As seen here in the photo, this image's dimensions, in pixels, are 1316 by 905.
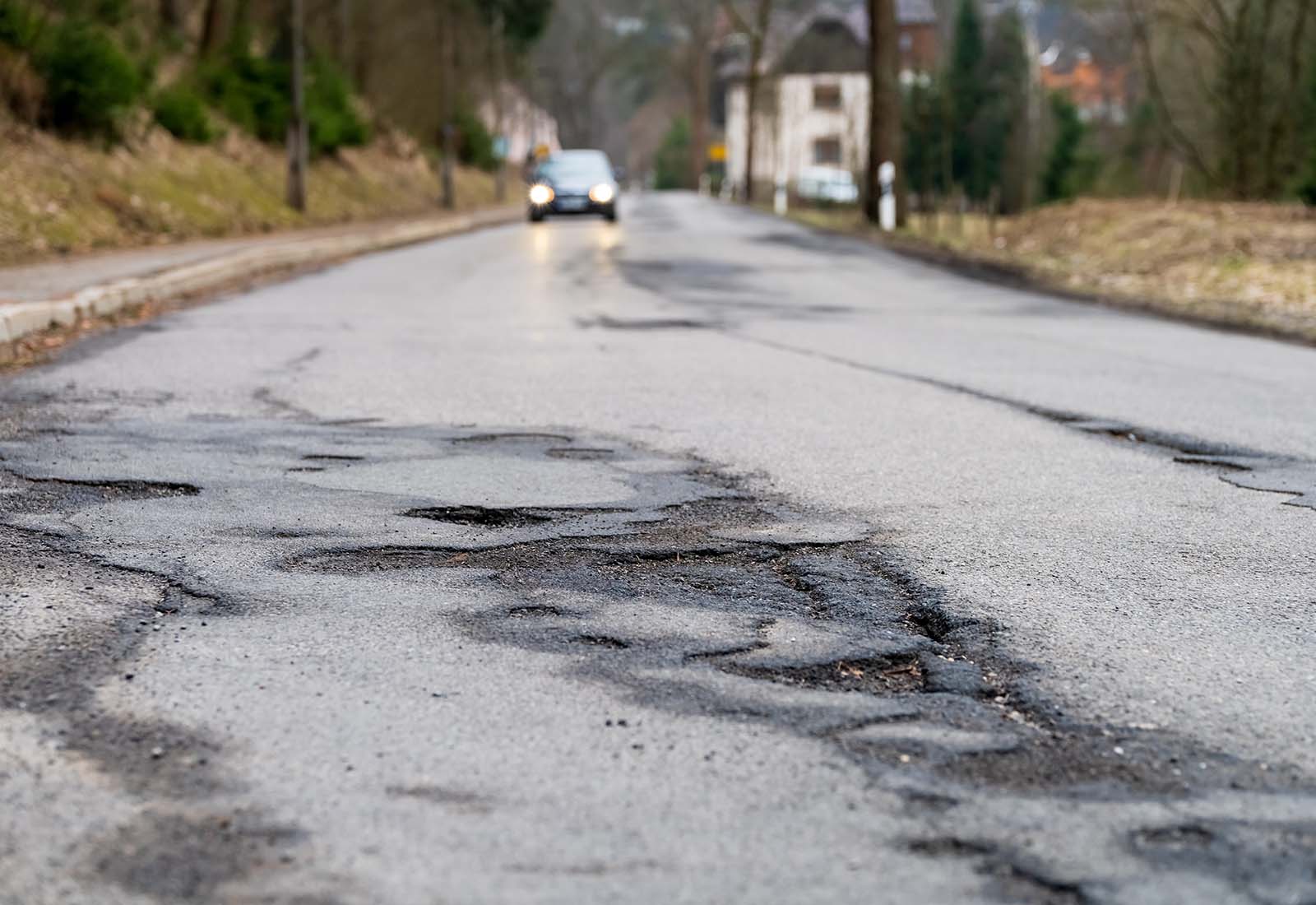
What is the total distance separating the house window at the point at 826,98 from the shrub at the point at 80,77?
76.2m

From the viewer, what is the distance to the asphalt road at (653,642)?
9.58 feet

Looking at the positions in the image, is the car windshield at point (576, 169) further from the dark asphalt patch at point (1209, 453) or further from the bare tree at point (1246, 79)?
the dark asphalt patch at point (1209, 453)

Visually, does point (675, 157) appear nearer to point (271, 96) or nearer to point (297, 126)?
point (271, 96)

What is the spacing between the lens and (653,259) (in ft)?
71.2

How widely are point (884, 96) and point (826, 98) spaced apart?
68.3m

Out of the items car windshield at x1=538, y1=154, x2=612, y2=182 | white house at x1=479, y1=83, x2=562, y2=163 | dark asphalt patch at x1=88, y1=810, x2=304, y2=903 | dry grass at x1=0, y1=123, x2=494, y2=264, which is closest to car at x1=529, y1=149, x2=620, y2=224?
car windshield at x1=538, y1=154, x2=612, y2=182

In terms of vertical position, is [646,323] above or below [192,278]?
below

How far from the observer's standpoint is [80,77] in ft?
78.1

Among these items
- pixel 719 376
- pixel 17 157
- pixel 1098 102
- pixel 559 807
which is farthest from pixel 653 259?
pixel 1098 102

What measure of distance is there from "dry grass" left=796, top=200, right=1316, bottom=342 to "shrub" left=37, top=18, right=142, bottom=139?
1191 centimetres

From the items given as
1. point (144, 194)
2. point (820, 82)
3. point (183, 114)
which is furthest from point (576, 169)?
point (820, 82)

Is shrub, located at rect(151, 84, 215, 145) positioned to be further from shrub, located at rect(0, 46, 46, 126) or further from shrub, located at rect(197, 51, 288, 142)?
shrub, located at rect(0, 46, 46, 126)

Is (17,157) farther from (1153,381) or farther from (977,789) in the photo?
(977,789)

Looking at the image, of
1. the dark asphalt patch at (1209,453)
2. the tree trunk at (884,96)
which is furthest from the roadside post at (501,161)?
the dark asphalt patch at (1209,453)
